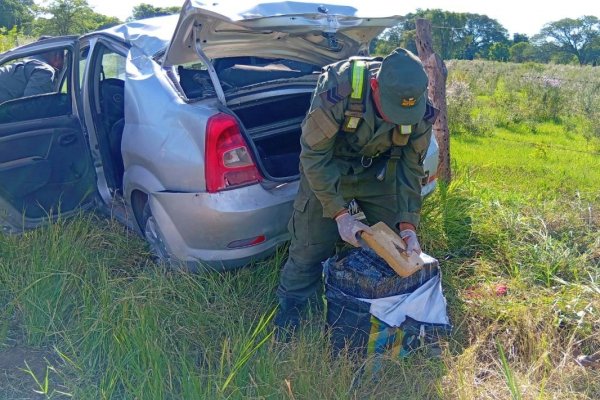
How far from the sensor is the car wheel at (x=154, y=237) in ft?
11.4

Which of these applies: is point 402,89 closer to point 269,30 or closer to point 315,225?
point 315,225

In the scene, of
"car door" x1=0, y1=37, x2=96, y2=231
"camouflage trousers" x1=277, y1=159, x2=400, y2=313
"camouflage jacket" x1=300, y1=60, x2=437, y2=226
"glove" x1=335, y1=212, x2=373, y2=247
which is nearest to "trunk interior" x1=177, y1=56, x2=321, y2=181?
"camouflage trousers" x1=277, y1=159, x2=400, y2=313

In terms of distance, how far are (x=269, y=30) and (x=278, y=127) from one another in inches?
25.9

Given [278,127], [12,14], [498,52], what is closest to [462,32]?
[498,52]

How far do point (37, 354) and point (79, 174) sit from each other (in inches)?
62.8

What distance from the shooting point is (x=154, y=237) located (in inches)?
142

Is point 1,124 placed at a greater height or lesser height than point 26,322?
greater

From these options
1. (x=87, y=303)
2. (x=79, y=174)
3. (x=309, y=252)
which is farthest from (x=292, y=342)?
(x=79, y=174)

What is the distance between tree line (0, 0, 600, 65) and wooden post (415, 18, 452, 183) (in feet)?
22.0

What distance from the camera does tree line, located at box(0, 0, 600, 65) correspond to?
1104 inches

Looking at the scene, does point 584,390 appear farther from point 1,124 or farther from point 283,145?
point 1,124

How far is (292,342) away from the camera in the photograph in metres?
2.78

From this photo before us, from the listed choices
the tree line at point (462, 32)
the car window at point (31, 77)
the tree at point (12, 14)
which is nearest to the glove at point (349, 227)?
the car window at point (31, 77)

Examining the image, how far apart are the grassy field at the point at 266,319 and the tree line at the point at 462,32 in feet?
27.3
